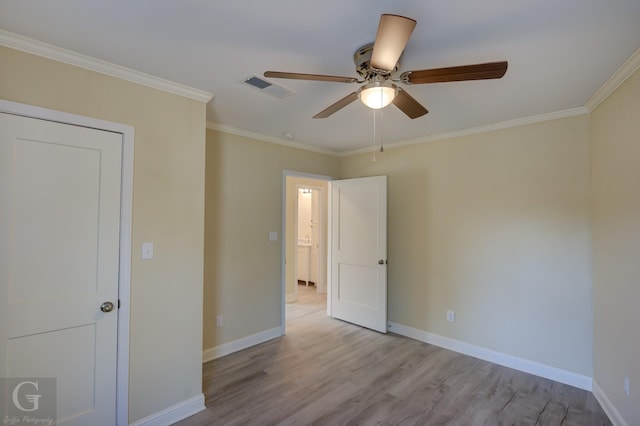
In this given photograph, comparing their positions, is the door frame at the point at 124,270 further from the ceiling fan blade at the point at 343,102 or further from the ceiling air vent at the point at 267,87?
the ceiling fan blade at the point at 343,102

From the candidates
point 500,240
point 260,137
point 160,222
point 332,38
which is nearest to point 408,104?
point 332,38

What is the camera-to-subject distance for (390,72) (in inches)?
63.4

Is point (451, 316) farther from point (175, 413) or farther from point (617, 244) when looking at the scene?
point (175, 413)

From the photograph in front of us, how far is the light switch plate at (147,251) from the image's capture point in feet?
7.01

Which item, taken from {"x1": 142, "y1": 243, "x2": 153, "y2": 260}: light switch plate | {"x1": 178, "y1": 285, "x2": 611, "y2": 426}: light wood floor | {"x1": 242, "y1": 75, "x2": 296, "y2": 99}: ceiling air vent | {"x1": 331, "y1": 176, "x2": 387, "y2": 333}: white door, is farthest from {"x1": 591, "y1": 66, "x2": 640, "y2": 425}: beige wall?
{"x1": 142, "y1": 243, "x2": 153, "y2": 260}: light switch plate

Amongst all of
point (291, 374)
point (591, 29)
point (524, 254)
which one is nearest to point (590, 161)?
point (524, 254)

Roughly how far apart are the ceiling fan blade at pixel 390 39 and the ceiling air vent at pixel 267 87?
3.24ft

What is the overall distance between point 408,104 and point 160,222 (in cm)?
189

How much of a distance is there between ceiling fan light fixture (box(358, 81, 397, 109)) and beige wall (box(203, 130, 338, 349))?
2.05 m

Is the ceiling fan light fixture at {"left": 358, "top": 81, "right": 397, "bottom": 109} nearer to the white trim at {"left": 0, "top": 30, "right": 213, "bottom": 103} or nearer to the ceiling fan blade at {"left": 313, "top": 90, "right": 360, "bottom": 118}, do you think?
the ceiling fan blade at {"left": 313, "top": 90, "right": 360, "bottom": 118}

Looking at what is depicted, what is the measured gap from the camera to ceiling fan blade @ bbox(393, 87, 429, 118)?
6.00 ft

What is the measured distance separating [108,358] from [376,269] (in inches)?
115
